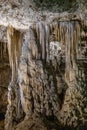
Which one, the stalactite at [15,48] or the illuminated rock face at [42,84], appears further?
the stalactite at [15,48]

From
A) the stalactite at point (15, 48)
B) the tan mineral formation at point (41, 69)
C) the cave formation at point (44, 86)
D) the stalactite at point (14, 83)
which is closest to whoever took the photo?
the tan mineral formation at point (41, 69)

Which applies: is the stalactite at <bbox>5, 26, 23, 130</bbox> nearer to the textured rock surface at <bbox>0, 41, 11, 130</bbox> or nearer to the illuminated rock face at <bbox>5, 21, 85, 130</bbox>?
the illuminated rock face at <bbox>5, 21, 85, 130</bbox>

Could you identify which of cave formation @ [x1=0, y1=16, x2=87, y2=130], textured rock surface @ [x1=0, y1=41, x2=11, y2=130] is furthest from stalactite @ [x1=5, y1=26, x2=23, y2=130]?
textured rock surface @ [x1=0, y1=41, x2=11, y2=130]

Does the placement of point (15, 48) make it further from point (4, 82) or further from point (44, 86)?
point (4, 82)

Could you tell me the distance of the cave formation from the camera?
19.4 ft

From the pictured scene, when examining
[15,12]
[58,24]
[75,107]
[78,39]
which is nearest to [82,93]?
[75,107]

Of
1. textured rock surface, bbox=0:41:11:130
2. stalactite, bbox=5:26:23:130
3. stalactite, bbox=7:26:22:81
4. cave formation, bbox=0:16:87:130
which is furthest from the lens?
textured rock surface, bbox=0:41:11:130

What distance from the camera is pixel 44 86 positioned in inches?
238

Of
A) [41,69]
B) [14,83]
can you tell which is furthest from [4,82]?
[41,69]

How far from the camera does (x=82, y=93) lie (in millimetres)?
6609

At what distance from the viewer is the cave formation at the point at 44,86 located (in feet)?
19.4

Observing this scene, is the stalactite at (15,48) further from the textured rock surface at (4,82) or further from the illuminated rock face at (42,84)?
the textured rock surface at (4,82)

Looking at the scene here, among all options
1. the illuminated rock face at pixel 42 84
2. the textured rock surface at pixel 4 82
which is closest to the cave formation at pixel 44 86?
the illuminated rock face at pixel 42 84

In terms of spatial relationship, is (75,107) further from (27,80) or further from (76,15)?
(76,15)
